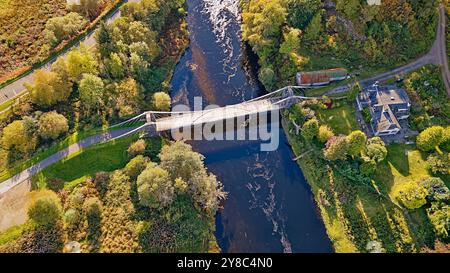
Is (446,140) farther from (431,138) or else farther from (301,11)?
(301,11)

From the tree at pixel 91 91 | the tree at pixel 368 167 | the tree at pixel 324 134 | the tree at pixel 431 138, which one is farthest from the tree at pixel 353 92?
the tree at pixel 91 91

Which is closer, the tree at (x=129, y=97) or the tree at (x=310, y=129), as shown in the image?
the tree at (x=310, y=129)

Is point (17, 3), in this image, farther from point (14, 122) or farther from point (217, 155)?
point (217, 155)

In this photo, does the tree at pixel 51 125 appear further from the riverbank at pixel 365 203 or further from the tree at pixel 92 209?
the riverbank at pixel 365 203

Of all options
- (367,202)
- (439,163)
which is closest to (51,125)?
(367,202)

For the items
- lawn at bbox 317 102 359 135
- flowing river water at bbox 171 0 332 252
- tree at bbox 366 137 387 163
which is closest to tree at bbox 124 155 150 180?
flowing river water at bbox 171 0 332 252

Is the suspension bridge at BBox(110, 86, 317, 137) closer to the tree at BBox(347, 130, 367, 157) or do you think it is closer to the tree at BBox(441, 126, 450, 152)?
the tree at BBox(347, 130, 367, 157)

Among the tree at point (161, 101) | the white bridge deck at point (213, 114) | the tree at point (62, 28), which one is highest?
the tree at point (62, 28)

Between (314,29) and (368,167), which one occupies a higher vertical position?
(314,29)
